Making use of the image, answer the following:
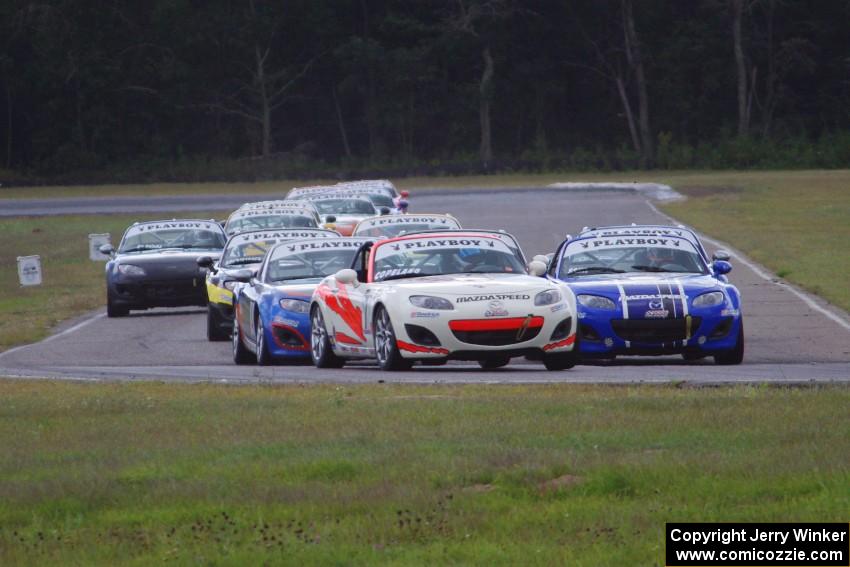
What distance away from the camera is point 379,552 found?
705 cm

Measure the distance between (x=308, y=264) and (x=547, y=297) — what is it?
4272 millimetres

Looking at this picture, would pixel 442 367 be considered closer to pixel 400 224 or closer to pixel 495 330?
pixel 495 330

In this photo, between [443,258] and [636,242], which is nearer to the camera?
[443,258]

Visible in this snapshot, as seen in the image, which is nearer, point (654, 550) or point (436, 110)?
point (654, 550)

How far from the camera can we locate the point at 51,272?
3662 centimetres

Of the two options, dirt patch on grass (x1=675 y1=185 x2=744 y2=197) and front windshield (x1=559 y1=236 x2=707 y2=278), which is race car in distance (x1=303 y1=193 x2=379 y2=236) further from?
dirt patch on grass (x1=675 y1=185 x2=744 y2=197)

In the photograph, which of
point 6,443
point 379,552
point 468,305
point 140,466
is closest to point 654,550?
point 379,552

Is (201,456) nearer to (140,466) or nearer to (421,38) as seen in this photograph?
(140,466)

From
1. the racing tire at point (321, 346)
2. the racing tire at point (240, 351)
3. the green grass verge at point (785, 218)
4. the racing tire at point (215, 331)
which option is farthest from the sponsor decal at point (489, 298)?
the green grass verge at point (785, 218)

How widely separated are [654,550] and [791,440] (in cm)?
275

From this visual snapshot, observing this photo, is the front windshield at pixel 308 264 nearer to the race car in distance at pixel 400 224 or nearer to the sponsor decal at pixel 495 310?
the sponsor decal at pixel 495 310

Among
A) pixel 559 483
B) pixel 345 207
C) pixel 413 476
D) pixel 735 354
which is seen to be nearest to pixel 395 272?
pixel 735 354

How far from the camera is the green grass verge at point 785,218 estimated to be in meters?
28.4

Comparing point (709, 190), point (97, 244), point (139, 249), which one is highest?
point (139, 249)
